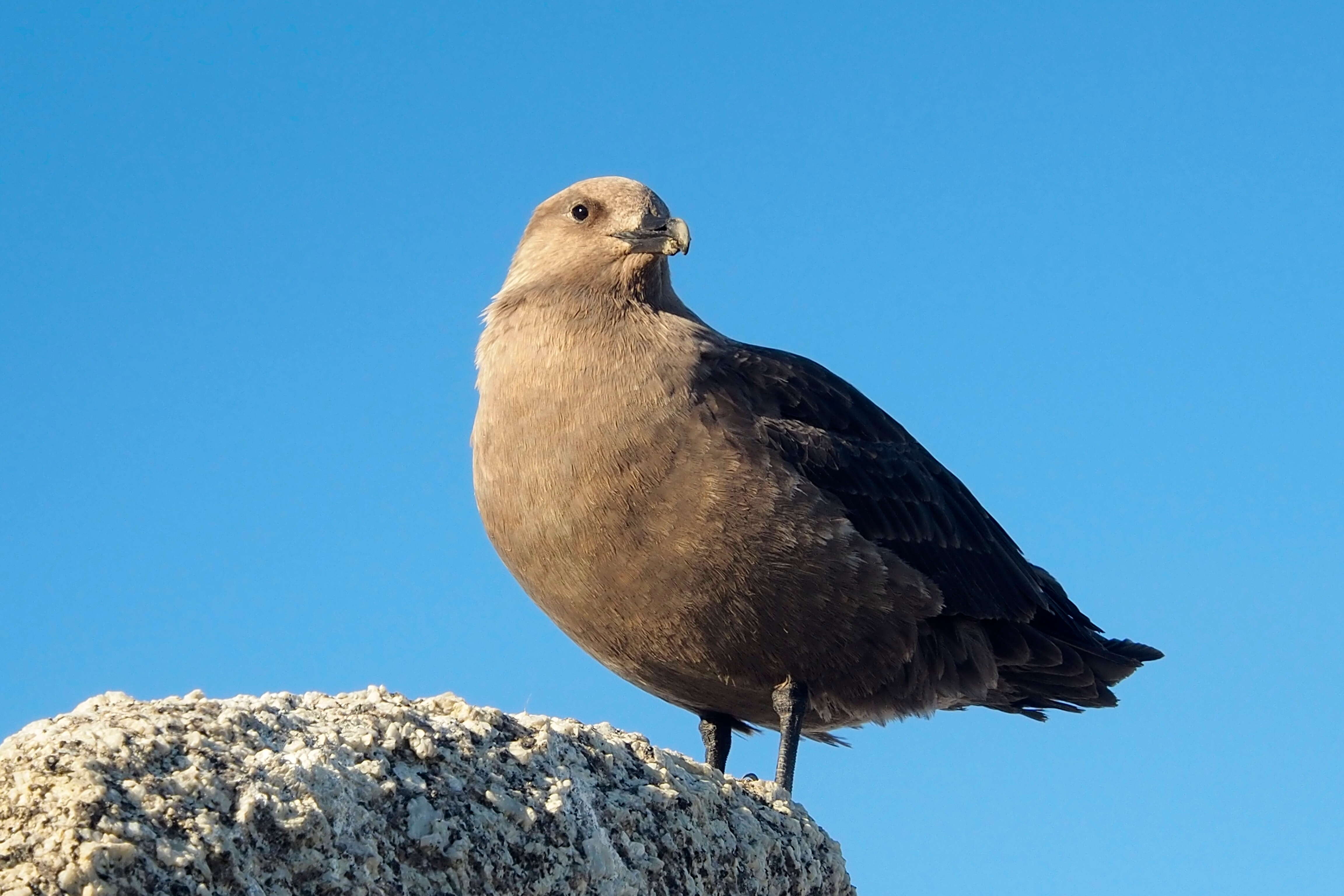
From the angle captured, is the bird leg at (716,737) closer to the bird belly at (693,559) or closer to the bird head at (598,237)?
the bird belly at (693,559)

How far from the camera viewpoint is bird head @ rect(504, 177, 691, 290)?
6.71m

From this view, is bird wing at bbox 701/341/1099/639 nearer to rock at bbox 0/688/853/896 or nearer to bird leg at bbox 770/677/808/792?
bird leg at bbox 770/677/808/792

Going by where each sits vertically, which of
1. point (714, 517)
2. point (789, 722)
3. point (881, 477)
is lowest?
point (789, 722)

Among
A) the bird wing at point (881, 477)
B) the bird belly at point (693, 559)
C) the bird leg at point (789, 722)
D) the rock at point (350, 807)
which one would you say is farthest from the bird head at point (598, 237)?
the rock at point (350, 807)

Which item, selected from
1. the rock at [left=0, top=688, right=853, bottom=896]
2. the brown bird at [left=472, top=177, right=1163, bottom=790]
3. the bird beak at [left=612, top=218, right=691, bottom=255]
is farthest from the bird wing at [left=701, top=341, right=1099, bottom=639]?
the rock at [left=0, top=688, right=853, bottom=896]

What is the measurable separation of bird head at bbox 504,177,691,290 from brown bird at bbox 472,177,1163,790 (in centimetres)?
1

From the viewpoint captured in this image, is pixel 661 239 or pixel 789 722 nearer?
pixel 789 722

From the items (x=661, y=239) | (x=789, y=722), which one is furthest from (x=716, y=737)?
(x=661, y=239)

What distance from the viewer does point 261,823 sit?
10.0ft

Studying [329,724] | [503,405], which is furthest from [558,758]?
[503,405]

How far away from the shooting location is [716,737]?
6.71 metres

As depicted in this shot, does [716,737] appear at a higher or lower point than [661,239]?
lower

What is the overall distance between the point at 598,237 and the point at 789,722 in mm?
2485

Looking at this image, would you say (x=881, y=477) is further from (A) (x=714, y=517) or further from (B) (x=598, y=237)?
(B) (x=598, y=237)
